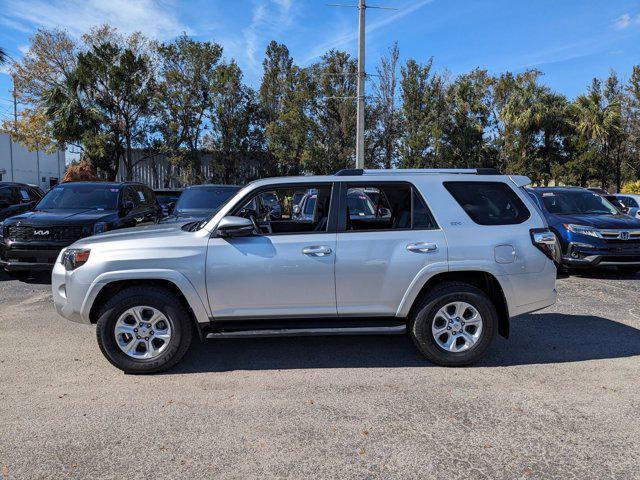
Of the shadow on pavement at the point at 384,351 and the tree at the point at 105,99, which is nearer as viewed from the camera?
the shadow on pavement at the point at 384,351

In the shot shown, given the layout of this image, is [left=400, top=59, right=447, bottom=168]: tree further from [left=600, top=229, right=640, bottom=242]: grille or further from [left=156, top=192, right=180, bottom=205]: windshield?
[left=600, top=229, right=640, bottom=242]: grille

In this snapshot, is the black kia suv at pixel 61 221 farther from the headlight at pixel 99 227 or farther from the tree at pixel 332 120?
the tree at pixel 332 120

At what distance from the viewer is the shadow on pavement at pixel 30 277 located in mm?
8969

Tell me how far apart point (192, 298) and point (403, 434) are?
7.09 ft

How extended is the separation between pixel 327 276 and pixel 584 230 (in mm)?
6568

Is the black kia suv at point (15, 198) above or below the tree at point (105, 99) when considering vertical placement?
below

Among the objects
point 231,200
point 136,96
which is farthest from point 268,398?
point 136,96

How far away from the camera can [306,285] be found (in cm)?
441

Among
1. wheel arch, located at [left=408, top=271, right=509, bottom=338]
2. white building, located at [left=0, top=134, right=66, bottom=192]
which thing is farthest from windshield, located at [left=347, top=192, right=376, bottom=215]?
white building, located at [left=0, top=134, right=66, bottom=192]

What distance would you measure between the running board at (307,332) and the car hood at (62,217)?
200 inches

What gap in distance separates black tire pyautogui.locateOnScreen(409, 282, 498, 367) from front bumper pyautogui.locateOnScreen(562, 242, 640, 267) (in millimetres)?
5299

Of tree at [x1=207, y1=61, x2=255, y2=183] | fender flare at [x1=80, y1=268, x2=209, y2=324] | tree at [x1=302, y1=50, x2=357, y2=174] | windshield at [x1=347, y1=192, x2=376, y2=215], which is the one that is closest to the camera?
fender flare at [x1=80, y1=268, x2=209, y2=324]

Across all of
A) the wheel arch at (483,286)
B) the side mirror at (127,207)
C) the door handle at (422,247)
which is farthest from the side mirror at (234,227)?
the side mirror at (127,207)

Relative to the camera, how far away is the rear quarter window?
469 cm
